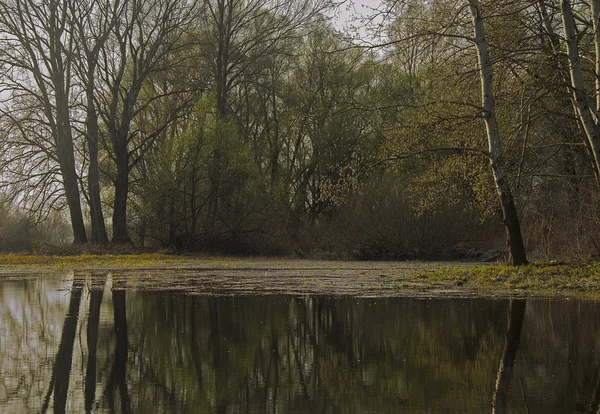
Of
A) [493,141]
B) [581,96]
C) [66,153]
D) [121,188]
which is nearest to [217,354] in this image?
[581,96]

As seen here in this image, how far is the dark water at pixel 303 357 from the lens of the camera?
552 cm

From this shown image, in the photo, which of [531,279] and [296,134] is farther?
[296,134]

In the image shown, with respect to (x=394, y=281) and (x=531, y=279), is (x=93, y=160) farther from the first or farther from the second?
(x=531, y=279)

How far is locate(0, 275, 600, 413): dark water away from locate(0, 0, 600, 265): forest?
7390 millimetres

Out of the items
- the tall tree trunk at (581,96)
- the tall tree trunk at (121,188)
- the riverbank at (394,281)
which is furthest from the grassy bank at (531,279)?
the tall tree trunk at (121,188)

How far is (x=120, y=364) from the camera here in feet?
23.0

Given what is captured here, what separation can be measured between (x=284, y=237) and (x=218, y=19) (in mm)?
12736

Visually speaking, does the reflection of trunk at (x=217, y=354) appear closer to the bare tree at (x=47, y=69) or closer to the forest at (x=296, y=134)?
the forest at (x=296, y=134)

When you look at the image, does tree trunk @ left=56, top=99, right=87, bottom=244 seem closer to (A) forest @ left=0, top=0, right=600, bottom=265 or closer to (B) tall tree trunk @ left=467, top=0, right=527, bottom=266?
(A) forest @ left=0, top=0, right=600, bottom=265

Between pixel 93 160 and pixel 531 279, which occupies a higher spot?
pixel 93 160

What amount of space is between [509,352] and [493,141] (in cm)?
1083

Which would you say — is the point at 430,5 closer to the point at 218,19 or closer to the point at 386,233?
the point at 386,233

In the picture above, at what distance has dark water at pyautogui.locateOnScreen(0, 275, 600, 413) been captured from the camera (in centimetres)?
552

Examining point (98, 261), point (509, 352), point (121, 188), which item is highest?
point (121, 188)
